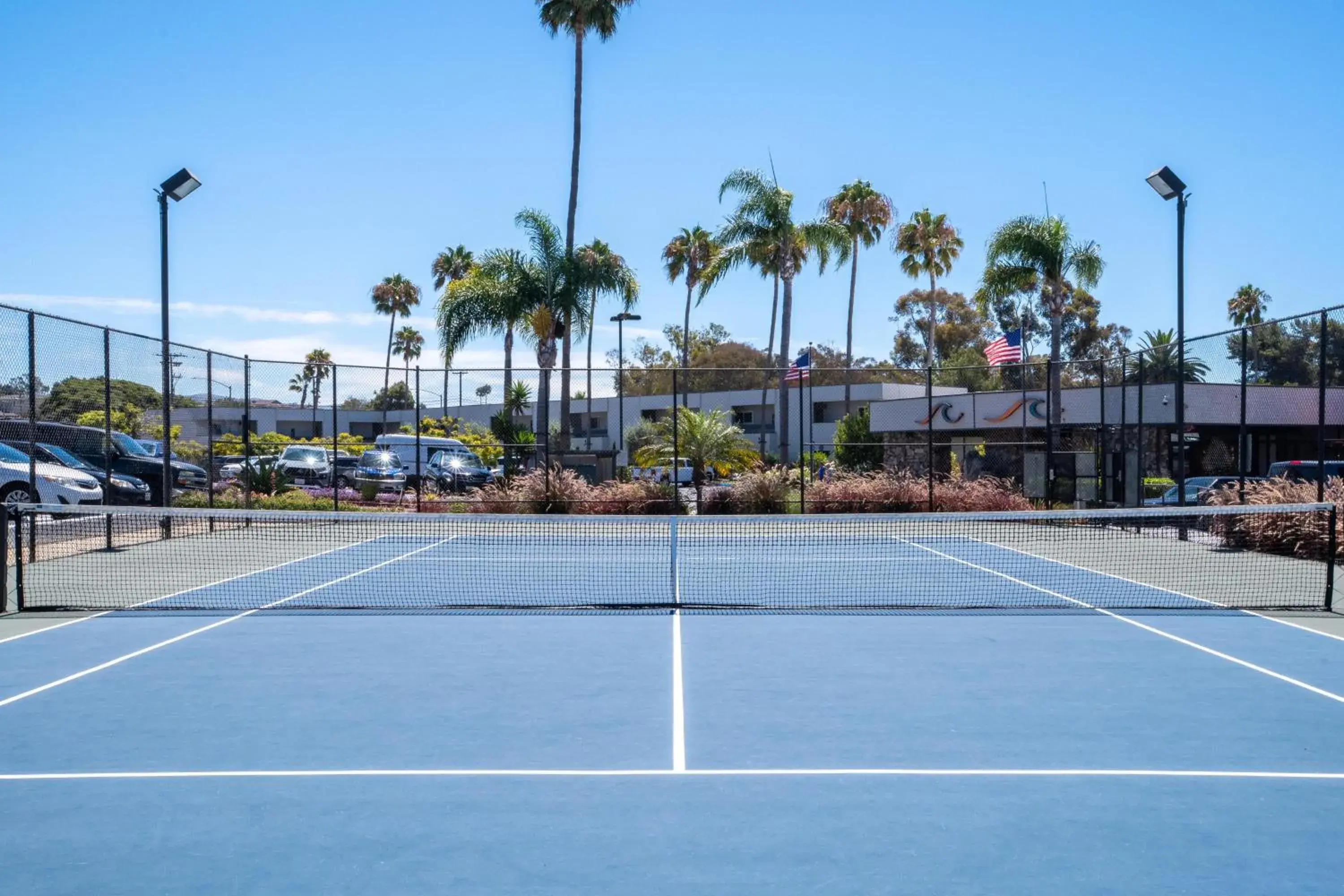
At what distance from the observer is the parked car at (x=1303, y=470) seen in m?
19.7

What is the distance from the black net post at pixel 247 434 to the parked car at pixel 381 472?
333cm

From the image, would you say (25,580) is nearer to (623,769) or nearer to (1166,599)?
(623,769)

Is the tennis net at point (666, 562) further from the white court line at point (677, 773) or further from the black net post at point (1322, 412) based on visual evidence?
the white court line at point (677, 773)

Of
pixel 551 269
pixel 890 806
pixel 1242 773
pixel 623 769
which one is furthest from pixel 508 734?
pixel 551 269

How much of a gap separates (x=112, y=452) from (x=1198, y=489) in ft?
67.2

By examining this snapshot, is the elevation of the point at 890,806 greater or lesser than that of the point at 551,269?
lesser

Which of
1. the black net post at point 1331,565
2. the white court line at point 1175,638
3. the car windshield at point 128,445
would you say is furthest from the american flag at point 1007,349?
the car windshield at point 128,445

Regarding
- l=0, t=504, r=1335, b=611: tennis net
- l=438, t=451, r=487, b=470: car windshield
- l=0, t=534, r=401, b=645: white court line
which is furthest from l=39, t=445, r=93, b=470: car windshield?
l=438, t=451, r=487, b=470: car windshield

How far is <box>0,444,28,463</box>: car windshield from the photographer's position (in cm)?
1848

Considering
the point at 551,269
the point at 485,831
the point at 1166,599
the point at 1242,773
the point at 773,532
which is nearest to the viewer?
the point at 485,831

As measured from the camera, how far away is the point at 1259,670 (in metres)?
8.51

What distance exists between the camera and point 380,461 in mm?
27422

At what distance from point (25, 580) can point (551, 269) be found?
741 inches

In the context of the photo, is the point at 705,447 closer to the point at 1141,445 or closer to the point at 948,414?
the point at 1141,445
